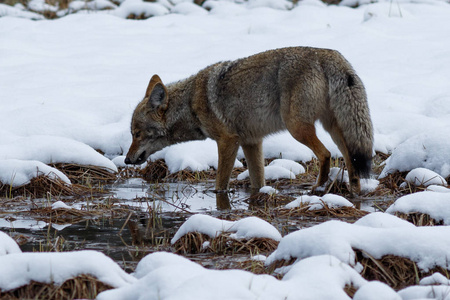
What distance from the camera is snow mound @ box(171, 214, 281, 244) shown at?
4.03 meters

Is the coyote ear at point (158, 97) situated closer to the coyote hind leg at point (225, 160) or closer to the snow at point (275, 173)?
the coyote hind leg at point (225, 160)

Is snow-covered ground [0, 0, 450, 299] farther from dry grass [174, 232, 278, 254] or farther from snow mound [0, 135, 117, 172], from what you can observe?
dry grass [174, 232, 278, 254]

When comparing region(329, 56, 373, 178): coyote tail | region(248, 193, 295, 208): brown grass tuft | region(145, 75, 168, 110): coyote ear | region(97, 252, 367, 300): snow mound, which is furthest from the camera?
region(145, 75, 168, 110): coyote ear

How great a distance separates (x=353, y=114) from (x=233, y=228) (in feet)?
8.33

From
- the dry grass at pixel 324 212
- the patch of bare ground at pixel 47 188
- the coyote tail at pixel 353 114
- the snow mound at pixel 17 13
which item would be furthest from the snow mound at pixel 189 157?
the snow mound at pixel 17 13

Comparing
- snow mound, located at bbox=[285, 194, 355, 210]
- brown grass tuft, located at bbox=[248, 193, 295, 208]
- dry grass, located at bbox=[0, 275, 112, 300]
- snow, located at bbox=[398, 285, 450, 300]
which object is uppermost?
snow, located at bbox=[398, 285, 450, 300]

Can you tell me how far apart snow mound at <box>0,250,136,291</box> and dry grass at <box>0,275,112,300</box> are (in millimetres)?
22

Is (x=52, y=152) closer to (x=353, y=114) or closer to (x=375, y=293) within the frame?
(x=353, y=114)

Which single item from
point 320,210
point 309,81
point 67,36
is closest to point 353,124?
point 309,81

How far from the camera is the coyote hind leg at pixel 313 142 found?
6309 millimetres

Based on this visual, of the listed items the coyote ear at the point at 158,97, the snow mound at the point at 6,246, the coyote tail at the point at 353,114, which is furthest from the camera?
the coyote ear at the point at 158,97

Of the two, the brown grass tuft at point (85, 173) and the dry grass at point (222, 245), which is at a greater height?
the dry grass at point (222, 245)

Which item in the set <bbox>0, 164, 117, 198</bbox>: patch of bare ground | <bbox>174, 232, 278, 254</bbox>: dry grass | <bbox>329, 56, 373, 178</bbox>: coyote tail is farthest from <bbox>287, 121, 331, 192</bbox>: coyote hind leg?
<bbox>174, 232, 278, 254</bbox>: dry grass

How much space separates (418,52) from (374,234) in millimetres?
10008
